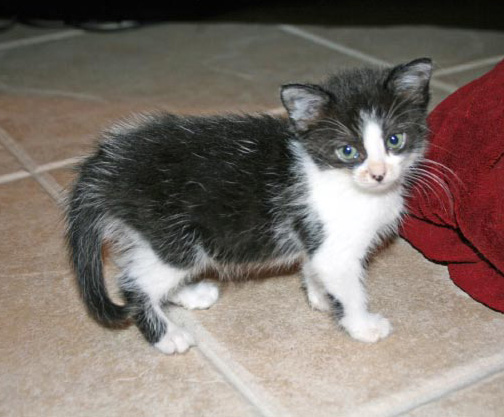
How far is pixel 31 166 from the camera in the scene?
8.46 ft

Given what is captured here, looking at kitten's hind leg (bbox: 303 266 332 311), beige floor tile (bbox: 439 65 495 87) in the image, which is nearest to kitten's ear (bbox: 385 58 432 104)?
kitten's hind leg (bbox: 303 266 332 311)

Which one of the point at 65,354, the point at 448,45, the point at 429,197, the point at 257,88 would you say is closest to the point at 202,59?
the point at 257,88

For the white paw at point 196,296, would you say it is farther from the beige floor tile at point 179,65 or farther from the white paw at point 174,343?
the beige floor tile at point 179,65

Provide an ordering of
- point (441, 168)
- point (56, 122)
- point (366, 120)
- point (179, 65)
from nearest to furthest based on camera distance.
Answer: point (366, 120)
point (441, 168)
point (56, 122)
point (179, 65)

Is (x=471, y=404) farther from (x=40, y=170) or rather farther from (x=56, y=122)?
(x=56, y=122)

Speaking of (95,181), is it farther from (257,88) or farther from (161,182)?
(257,88)

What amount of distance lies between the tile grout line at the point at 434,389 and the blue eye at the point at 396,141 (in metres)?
0.49

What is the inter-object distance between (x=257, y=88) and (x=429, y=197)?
1379 mm

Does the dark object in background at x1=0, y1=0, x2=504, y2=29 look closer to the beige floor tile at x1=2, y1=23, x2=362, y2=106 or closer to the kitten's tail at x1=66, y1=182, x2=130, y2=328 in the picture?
the beige floor tile at x1=2, y1=23, x2=362, y2=106

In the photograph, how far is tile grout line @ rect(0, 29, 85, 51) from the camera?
Result: 154 inches

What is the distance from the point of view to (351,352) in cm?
165

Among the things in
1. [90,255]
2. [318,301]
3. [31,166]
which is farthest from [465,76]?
[90,255]

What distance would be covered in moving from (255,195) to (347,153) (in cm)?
23

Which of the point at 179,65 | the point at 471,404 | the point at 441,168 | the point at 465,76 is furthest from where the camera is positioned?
the point at 179,65
